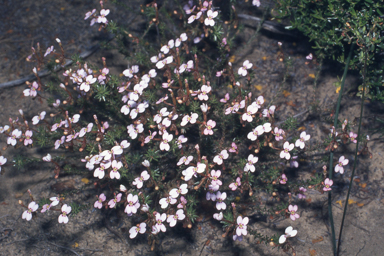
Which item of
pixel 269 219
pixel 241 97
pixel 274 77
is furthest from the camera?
pixel 274 77

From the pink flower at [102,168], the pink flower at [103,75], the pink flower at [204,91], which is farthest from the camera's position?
the pink flower at [103,75]

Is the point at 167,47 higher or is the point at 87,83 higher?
the point at 167,47

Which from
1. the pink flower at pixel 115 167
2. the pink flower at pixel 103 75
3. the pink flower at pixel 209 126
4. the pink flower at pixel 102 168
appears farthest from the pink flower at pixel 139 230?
the pink flower at pixel 103 75

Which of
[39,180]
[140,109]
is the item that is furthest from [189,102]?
[39,180]

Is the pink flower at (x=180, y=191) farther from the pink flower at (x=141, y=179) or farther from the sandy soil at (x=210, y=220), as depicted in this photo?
the sandy soil at (x=210, y=220)

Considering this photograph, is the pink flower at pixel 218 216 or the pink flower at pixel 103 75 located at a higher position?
the pink flower at pixel 103 75

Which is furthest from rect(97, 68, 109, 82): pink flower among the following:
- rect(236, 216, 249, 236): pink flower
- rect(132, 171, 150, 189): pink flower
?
rect(236, 216, 249, 236): pink flower

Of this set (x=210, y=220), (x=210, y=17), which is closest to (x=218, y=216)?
(x=210, y=220)

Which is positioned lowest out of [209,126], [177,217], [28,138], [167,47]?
[177,217]

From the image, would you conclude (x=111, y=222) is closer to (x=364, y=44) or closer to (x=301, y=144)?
(x=301, y=144)

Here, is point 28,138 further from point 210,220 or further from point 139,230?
point 210,220

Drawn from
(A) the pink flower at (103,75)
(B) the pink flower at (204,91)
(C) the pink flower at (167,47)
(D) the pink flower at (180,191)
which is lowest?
(D) the pink flower at (180,191)
